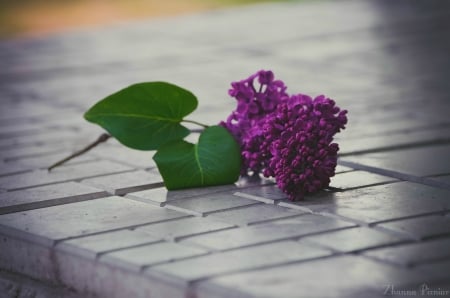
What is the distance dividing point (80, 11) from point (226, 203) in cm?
859

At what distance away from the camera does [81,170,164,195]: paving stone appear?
10.2 feet

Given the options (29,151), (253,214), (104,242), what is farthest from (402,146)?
(104,242)

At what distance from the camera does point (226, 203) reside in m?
2.86

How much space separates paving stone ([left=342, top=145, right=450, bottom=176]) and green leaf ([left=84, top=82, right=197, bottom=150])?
1.85ft

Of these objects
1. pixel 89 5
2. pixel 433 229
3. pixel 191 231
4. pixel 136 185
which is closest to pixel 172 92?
pixel 136 185

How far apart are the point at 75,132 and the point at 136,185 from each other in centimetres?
101

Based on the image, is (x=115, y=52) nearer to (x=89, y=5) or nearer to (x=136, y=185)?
(x=136, y=185)

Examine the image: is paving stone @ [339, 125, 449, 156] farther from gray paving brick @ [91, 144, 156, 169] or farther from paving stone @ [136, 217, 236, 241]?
paving stone @ [136, 217, 236, 241]

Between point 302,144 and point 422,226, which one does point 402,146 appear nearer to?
point 302,144

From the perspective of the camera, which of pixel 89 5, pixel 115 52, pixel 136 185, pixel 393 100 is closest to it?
pixel 136 185

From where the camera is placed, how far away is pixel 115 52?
626cm

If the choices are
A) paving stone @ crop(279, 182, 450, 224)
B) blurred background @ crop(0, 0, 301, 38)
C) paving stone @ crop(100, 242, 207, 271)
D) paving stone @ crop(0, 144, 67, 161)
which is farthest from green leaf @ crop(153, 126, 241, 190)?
blurred background @ crop(0, 0, 301, 38)

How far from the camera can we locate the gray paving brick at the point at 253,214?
2693 millimetres

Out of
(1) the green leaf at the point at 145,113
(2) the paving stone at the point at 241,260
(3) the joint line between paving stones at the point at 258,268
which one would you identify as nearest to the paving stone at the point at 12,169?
(1) the green leaf at the point at 145,113
